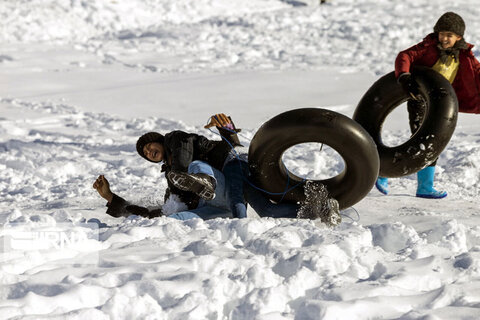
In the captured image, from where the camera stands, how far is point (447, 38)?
479 centimetres

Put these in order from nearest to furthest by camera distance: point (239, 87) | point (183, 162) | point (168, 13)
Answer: point (183, 162)
point (239, 87)
point (168, 13)

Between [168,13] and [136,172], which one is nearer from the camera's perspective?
[136,172]

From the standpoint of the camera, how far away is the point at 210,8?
→ 663 inches

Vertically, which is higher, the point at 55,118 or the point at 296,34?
the point at 296,34

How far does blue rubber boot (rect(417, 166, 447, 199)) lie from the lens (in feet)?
16.7

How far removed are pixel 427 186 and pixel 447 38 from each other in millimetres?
1187

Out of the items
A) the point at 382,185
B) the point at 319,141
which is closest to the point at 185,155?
the point at 319,141

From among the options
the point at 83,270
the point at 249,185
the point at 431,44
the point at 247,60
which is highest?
the point at 247,60

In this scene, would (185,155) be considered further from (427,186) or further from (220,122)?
(427,186)

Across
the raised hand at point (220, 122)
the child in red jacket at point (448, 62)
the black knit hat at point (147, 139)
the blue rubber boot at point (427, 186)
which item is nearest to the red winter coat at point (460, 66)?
the child in red jacket at point (448, 62)

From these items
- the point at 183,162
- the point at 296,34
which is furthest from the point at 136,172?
the point at 296,34

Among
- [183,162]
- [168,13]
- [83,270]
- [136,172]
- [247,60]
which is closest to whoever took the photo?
[83,270]

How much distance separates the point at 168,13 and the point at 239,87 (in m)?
7.07

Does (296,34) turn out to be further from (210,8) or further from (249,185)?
(249,185)
